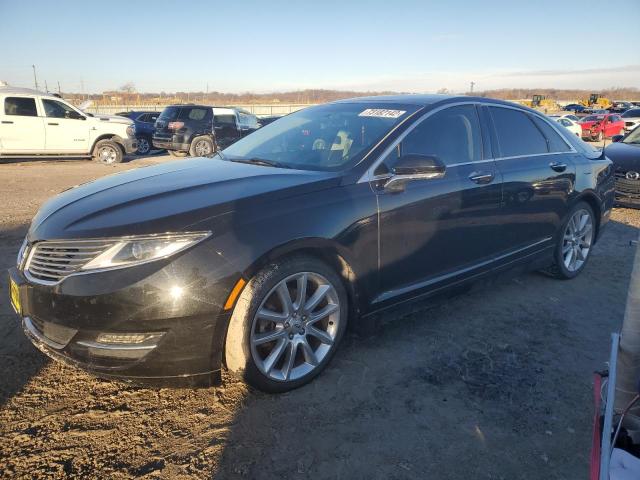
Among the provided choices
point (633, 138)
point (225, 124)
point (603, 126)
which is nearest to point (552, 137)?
point (633, 138)

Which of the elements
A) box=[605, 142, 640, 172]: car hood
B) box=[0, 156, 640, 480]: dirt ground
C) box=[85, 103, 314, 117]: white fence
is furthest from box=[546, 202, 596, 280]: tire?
box=[85, 103, 314, 117]: white fence

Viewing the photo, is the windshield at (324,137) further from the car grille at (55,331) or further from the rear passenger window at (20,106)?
the rear passenger window at (20,106)

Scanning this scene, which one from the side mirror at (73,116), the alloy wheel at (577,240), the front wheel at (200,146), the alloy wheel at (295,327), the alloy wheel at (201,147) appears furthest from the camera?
the alloy wheel at (201,147)

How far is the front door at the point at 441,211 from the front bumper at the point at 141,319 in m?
1.13

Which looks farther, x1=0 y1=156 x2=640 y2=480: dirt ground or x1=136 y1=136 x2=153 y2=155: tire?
x1=136 y1=136 x2=153 y2=155: tire

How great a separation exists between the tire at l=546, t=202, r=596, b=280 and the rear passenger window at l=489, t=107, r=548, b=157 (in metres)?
0.77

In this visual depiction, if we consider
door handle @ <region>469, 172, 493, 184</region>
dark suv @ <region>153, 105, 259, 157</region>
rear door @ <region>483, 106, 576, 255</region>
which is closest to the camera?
door handle @ <region>469, 172, 493, 184</region>

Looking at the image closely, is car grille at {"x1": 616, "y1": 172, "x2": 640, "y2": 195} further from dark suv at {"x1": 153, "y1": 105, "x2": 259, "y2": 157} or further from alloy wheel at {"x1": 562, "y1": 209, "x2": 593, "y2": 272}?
dark suv at {"x1": 153, "y1": 105, "x2": 259, "y2": 157}

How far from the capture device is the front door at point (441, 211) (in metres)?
2.99

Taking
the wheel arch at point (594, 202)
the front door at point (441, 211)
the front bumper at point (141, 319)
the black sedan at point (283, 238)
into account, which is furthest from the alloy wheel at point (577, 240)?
the front bumper at point (141, 319)

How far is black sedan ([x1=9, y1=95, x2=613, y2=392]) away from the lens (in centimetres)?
226

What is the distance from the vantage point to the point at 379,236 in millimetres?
2889

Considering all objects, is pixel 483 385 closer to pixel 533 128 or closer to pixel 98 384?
pixel 98 384

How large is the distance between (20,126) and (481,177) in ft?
40.8
